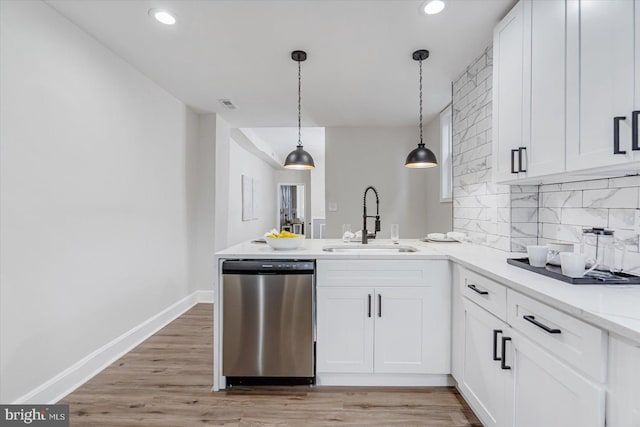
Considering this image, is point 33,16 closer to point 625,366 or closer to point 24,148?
point 24,148

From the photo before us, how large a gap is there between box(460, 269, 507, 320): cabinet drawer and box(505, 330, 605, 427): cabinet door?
0.13m

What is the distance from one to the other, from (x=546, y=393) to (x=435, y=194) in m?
3.65

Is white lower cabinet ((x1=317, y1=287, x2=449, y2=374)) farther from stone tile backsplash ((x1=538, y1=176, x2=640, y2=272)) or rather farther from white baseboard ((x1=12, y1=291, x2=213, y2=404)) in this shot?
white baseboard ((x1=12, y1=291, x2=213, y2=404))

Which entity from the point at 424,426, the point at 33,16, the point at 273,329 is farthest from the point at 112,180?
the point at 424,426

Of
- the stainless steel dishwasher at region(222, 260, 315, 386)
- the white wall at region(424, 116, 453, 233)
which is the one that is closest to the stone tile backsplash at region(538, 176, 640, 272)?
the stainless steel dishwasher at region(222, 260, 315, 386)

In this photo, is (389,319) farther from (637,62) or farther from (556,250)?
(637,62)

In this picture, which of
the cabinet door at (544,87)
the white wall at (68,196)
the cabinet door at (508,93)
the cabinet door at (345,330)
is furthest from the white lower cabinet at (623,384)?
the white wall at (68,196)

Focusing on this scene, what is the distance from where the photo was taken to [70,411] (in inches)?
78.3

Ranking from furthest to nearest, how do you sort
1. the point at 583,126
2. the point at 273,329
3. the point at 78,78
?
the point at 78,78
the point at 273,329
the point at 583,126

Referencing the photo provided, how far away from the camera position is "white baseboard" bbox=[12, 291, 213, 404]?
201 cm

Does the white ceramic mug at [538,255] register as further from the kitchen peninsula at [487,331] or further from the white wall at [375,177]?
the white wall at [375,177]

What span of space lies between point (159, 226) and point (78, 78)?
1.56 meters

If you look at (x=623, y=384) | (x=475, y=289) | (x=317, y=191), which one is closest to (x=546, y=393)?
(x=623, y=384)

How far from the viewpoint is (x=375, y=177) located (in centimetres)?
519
